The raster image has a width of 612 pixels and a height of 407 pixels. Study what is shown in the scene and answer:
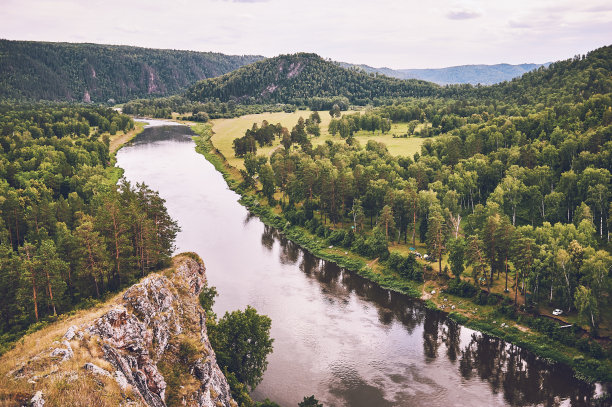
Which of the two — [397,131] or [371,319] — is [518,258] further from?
[397,131]

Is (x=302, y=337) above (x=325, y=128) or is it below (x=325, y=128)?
below

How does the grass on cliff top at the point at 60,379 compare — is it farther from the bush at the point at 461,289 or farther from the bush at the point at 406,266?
the bush at the point at 406,266

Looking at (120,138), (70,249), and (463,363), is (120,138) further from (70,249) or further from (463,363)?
(463,363)

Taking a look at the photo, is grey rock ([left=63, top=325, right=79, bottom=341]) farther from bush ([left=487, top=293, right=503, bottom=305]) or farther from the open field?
the open field

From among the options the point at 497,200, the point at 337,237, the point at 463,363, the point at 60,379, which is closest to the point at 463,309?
the point at 463,363

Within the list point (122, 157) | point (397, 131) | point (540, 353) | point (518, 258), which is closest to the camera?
point (540, 353)

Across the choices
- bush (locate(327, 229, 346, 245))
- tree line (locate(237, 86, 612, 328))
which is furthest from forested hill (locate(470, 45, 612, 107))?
bush (locate(327, 229, 346, 245))

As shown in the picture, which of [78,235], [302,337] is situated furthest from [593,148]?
[78,235]
